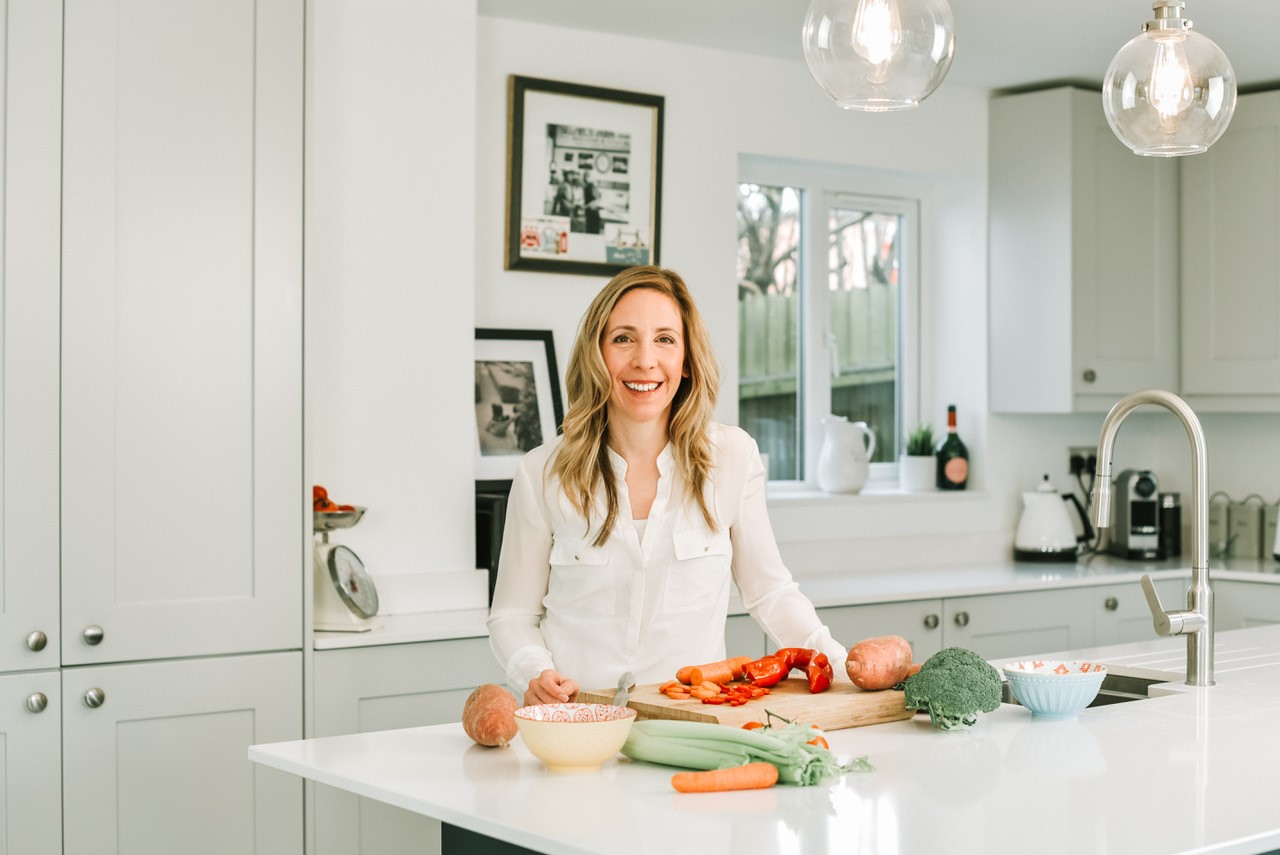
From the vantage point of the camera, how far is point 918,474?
463 cm

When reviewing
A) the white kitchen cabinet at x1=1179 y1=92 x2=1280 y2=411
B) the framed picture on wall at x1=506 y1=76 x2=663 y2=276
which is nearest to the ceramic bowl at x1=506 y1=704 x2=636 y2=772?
the framed picture on wall at x1=506 y1=76 x2=663 y2=276

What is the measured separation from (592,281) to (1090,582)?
1.77m

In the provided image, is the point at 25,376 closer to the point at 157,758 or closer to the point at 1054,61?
the point at 157,758

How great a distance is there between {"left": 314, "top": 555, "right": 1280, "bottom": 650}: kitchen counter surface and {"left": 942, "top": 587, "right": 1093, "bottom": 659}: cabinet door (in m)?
0.03

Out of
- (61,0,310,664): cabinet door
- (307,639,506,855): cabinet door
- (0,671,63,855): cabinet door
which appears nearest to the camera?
(0,671,63,855): cabinet door

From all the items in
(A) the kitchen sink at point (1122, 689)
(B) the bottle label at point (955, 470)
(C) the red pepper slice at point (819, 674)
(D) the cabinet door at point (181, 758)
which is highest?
(B) the bottle label at point (955, 470)

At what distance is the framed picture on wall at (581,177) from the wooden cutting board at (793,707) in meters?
2.00

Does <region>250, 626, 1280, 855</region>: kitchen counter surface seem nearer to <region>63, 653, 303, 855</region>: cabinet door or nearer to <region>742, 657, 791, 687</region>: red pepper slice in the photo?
<region>742, 657, 791, 687</region>: red pepper slice

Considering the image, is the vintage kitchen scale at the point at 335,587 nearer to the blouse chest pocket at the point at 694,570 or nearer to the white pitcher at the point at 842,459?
the blouse chest pocket at the point at 694,570

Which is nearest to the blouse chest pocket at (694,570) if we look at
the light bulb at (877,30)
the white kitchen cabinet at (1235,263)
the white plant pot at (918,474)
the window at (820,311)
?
the light bulb at (877,30)

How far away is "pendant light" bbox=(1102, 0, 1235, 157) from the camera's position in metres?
2.06

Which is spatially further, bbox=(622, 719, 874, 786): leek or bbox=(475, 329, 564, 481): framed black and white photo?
bbox=(475, 329, 564, 481): framed black and white photo

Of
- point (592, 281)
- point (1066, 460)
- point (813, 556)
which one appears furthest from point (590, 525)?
point (1066, 460)

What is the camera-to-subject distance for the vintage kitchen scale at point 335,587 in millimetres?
2949
